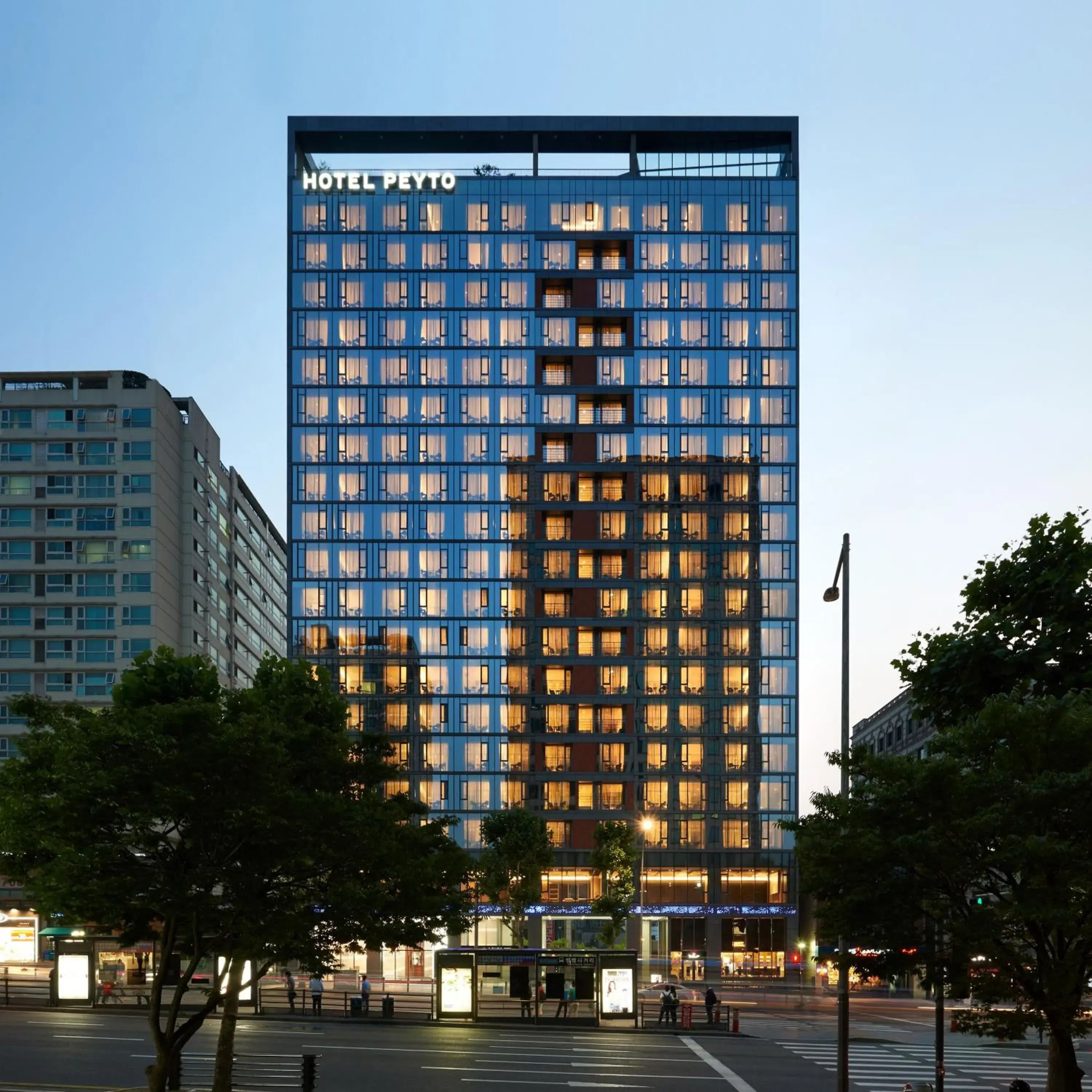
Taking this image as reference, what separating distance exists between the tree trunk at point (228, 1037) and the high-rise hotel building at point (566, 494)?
292 ft

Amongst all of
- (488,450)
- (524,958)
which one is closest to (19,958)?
(488,450)

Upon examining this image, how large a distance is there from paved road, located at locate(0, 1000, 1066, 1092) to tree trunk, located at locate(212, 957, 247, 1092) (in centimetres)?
414

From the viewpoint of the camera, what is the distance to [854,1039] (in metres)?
61.0

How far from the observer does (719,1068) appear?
158 feet

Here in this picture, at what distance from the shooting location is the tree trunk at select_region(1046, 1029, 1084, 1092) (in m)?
30.3

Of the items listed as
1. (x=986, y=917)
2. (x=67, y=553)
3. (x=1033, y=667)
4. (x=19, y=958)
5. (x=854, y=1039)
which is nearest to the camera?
(x=986, y=917)

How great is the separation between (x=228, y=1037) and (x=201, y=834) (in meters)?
7.32

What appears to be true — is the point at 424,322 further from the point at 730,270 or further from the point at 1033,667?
the point at 1033,667

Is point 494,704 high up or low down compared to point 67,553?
down

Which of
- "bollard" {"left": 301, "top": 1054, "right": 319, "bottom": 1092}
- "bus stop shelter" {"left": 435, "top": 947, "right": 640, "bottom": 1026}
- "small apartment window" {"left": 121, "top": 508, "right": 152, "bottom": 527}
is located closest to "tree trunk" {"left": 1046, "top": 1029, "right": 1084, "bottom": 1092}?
"bollard" {"left": 301, "top": 1054, "right": 319, "bottom": 1092}

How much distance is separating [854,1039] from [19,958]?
78.0 metres

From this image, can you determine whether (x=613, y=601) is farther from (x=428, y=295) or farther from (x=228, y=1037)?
(x=228, y=1037)

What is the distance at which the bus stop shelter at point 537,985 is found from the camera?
61.2 m

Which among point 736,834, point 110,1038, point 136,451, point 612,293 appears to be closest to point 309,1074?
point 110,1038
